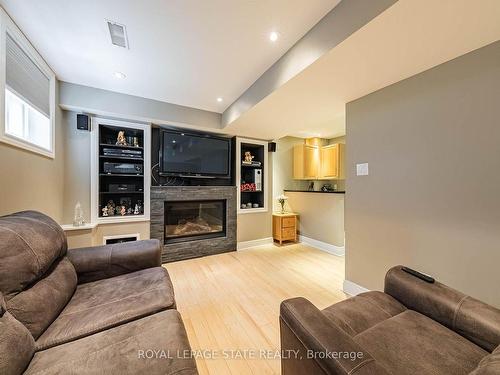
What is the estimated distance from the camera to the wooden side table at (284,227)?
394 cm

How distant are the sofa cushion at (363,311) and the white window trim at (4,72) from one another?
8.08 ft

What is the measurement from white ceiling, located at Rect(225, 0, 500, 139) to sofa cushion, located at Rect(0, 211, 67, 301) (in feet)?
6.94

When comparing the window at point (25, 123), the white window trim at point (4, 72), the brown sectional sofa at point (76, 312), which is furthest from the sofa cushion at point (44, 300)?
the window at point (25, 123)

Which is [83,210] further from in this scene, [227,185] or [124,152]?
[227,185]

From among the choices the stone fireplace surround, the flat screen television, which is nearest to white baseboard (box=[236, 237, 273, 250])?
the stone fireplace surround

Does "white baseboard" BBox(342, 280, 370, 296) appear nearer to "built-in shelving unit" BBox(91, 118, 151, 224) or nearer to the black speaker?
"built-in shelving unit" BBox(91, 118, 151, 224)

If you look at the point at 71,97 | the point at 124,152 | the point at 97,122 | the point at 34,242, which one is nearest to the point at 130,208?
the point at 124,152

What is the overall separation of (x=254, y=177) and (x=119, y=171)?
7.45 feet

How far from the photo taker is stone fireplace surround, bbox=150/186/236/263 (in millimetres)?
3045

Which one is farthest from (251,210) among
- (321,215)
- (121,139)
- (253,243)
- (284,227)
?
(121,139)

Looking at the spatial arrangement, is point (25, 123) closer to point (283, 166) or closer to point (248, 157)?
point (248, 157)

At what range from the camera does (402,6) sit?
1.03 metres

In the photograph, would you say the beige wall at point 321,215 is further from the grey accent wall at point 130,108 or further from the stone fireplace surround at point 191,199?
the grey accent wall at point 130,108

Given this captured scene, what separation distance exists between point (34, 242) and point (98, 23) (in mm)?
1619
